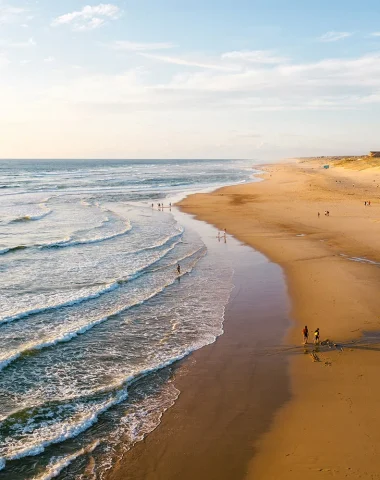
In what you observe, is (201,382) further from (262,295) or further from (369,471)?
(262,295)

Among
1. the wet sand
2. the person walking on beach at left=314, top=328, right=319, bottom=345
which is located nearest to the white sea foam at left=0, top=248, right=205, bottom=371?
the wet sand

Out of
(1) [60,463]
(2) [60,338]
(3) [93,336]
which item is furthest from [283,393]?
(2) [60,338]

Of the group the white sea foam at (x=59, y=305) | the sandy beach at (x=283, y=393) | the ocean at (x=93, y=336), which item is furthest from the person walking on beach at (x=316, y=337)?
the white sea foam at (x=59, y=305)

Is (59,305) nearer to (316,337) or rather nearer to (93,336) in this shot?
(93,336)

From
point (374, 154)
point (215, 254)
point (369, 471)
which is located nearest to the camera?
point (369, 471)

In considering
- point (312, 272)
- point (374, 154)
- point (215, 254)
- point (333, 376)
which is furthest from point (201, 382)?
point (374, 154)

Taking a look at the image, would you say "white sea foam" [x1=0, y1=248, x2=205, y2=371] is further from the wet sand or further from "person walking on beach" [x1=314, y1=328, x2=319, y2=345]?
"person walking on beach" [x1=314, y1=328, x2=319, y2=345]

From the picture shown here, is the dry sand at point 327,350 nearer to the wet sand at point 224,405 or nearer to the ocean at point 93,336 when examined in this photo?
the wet sand at point 224,405
